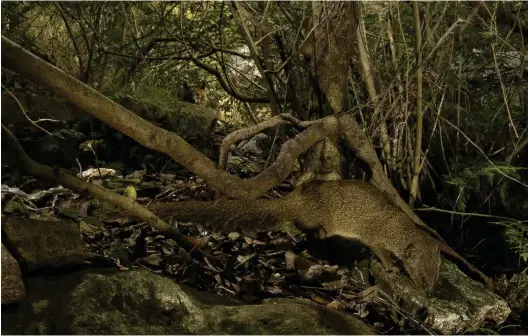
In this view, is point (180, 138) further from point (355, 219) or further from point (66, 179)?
point (355, 219)

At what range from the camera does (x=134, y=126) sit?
2.35m

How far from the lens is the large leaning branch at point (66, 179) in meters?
2.20

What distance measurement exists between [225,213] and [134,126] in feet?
3.34

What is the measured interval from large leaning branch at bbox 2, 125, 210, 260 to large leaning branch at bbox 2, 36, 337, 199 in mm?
229

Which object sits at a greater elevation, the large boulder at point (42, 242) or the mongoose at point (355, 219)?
the large boulder at point (42, 242)

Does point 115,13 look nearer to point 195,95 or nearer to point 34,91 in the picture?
point 34,91

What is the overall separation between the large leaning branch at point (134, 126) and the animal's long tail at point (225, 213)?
45cm

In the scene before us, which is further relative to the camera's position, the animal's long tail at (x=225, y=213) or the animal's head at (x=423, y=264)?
the animal's head at (x=423, y=264)

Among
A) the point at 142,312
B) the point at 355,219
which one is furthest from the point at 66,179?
the point at 355,219

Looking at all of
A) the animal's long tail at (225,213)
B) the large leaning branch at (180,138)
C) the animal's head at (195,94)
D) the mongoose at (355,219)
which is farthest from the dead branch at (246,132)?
the animal's head at (195,94)

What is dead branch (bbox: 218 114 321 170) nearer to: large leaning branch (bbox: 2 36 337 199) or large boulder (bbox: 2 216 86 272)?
large leaning branch (bbox: 2 36 337 199)

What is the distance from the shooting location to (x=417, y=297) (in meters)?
3.23

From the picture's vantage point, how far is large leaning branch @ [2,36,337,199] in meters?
2.17

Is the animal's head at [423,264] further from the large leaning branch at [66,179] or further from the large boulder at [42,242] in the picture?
the large boulder at [42,242]
